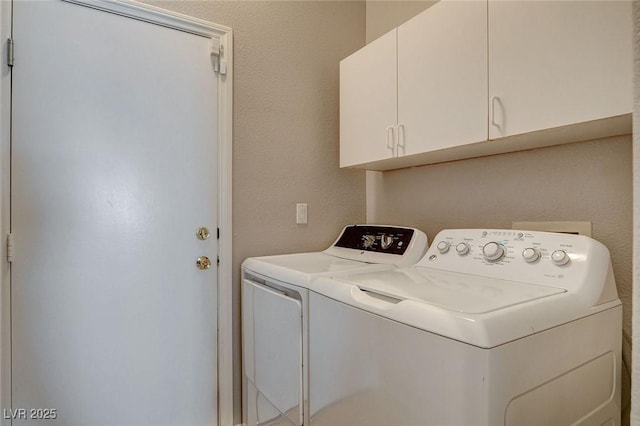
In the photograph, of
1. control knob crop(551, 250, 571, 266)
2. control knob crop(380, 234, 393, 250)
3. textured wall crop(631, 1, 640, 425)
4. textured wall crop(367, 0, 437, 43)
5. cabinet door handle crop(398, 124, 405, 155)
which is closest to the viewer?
textured wall crop(631, 1, 640, 425)

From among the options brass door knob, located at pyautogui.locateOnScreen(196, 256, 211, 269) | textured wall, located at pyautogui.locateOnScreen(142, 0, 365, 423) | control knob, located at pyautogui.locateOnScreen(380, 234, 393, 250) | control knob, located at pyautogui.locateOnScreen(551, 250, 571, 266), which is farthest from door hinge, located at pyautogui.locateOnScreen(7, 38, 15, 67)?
control knob, located at pyautogui.locateOnScreen(551, 250, 571, 266)

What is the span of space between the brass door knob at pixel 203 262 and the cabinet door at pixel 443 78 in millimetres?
1098

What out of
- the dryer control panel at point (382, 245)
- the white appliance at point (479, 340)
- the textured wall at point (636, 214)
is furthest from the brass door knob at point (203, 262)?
the textured wall at point (636, 214)

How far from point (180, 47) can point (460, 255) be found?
1.61m

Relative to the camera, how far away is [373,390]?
96 centimetres

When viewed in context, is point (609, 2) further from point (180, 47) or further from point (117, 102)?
point (117, 102)

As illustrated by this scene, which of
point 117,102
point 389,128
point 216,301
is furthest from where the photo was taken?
point 216,301

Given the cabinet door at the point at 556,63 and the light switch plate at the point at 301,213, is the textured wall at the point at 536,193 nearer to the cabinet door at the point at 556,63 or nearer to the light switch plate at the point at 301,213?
the cabinet door at the point at 556,63

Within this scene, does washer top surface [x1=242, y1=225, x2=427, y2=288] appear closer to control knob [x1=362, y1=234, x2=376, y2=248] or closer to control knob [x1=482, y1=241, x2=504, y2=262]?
control knob [x1=362, y1=234, x2=376, y2=248]

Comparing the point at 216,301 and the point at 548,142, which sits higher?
the point at 548,142

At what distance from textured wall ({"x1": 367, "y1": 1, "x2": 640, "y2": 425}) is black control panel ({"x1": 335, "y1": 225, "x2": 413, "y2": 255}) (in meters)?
0.28

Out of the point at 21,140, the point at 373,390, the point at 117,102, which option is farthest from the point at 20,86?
the point at 373,390

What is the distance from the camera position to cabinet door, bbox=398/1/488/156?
1314mm

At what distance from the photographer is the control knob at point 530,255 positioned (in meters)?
1.16
